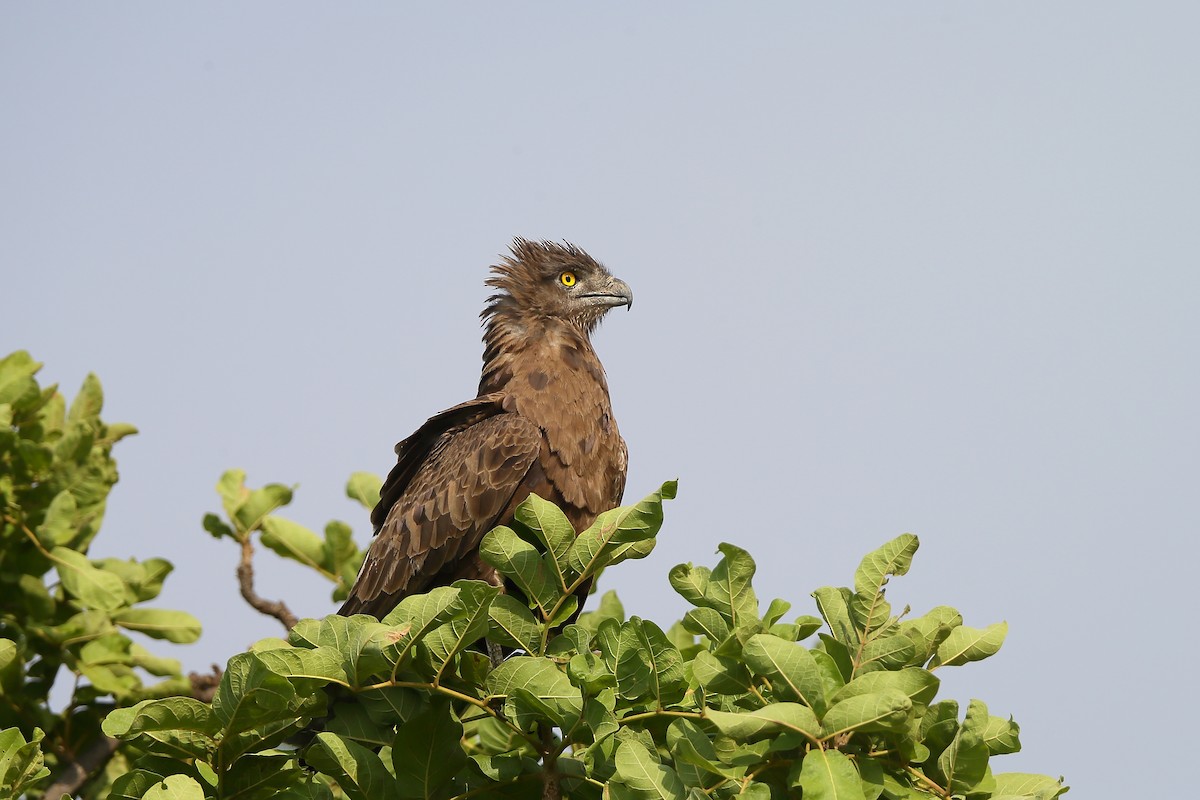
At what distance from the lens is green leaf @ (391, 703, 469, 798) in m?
3.24

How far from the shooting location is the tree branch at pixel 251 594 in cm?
698

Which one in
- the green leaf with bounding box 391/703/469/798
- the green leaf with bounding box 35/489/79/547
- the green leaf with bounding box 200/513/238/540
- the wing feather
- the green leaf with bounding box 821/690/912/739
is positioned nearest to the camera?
the green leaf with bounding box 821/690/912/739

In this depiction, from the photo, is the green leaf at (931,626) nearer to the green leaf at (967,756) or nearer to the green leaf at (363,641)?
the green leaf at (967,756)

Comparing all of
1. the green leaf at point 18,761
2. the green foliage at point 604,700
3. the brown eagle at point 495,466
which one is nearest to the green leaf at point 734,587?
the green foliage at point 604,700

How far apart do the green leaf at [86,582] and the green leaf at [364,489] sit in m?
1.44

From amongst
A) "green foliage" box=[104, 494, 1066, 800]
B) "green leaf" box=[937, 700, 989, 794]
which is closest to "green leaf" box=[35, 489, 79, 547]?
"green foliage" box=[104, 494, 1066, 800]

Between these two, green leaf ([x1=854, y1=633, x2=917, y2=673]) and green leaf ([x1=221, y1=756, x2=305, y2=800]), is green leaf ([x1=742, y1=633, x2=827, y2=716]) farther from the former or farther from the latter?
green leaf ([x1=221, y1=756, x2=305, y2=800])

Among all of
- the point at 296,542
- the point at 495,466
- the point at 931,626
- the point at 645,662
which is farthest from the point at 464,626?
the point at 296,542

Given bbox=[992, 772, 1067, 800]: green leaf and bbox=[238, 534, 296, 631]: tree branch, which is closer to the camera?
bbox=[992, 772, 1067, 800]: green leaf

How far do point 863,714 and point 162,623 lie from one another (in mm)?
5367

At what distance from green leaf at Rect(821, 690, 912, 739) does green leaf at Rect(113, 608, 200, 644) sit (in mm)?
5260

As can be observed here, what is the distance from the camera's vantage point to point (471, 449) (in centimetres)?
594

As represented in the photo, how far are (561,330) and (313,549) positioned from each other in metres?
2.04

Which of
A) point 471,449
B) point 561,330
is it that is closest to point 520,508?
point 471,449
